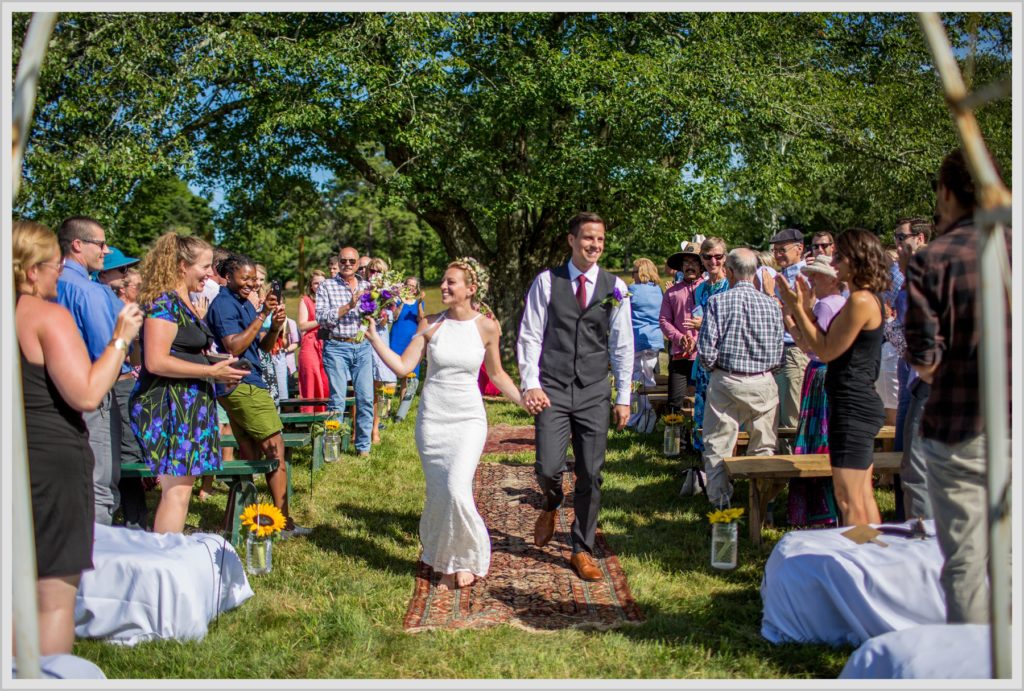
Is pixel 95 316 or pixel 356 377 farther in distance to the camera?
pixel 356 377

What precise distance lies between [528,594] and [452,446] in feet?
3.24

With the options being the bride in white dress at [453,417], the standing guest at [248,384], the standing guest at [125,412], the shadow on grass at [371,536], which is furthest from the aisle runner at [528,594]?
the standing guest at [125,412]

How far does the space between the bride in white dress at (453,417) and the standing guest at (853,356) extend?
186 cm

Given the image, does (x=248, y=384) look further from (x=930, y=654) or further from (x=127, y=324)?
(x=930, y=654)

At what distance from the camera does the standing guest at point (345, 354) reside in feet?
29.2

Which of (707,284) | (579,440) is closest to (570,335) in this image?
(579,440)

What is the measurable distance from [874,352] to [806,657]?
179cm

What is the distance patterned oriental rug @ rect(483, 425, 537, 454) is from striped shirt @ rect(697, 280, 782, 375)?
3.37 metres

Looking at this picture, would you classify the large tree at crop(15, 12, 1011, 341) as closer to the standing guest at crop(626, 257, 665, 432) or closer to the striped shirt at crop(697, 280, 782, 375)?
the standing guest at crop(626, 257, 665, 432)

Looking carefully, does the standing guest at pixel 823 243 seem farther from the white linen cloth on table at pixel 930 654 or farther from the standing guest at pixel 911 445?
the white linen cloth on table at pixel 930 654

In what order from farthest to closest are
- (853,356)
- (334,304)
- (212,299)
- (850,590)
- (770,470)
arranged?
(334,304)
(212,299)
(770,470)
(853,356)
(850,590)

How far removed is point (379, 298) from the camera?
220 inches

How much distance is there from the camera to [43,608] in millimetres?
3357

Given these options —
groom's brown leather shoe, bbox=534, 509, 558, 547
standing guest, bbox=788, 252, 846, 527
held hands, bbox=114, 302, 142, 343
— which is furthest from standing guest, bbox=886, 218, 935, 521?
held hands, bbox=114, 302, 142, 343
